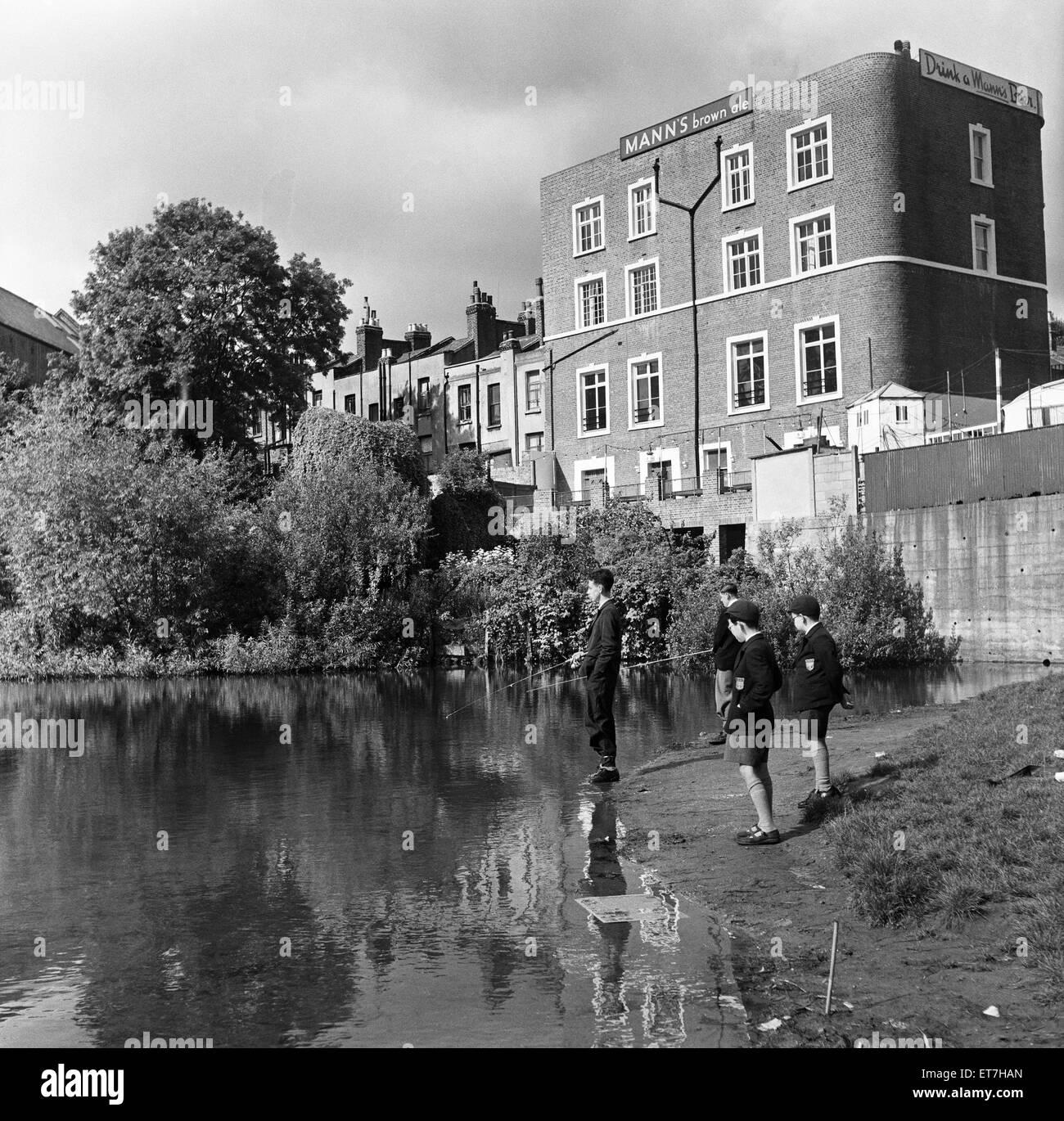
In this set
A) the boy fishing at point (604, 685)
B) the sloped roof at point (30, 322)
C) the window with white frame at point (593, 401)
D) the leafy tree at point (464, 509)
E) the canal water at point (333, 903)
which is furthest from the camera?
the sloped roof at point (30, 322)

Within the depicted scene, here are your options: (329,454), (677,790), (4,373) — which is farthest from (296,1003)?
(4,373)

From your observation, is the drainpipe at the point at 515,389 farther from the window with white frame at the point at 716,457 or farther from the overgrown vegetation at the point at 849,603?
the overgrown vegetation at the point at 849,603

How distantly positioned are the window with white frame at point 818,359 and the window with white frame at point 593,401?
9.76 metres

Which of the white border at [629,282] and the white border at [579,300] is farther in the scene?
the white border at [579,300]

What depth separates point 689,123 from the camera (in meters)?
46.3

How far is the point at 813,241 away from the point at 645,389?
361 inches

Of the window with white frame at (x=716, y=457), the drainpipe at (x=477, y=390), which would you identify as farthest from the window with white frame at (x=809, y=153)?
the drainpipe at (x=477, y=390)

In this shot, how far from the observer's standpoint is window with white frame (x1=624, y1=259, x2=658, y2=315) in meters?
47.9

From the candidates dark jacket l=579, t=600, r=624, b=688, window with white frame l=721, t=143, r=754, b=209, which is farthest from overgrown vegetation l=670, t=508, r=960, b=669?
window with white frame l=721, t=143, r=754, b=209

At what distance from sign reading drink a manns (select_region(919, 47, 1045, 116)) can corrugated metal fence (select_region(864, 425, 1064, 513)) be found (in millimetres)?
18280

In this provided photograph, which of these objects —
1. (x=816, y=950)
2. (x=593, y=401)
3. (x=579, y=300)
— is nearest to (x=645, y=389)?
(x=593, y=401)

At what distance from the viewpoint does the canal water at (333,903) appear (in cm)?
552

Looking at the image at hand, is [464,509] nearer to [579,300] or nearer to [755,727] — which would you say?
[579,300]
